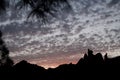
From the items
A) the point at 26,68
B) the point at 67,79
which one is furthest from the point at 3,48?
the point at 67,79

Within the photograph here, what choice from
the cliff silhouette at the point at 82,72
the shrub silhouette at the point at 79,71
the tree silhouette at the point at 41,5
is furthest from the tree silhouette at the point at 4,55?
the tree silhouette at the point at 41,5

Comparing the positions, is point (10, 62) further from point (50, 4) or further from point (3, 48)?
point (50, 4)

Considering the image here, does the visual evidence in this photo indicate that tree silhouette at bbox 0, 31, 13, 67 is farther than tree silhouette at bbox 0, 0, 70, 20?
Yes

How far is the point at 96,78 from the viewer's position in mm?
10273

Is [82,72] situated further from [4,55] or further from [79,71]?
[4,55]

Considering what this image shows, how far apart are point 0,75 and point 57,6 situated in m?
7.44

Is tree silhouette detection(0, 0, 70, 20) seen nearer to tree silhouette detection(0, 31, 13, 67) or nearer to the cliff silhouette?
the cliff silhouette

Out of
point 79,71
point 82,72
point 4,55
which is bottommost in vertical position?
point 82,72

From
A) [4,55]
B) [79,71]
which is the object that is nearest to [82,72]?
[79,71]

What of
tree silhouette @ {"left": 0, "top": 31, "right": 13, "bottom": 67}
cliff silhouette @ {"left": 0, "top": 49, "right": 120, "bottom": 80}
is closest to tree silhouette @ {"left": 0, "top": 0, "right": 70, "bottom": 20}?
cliff silhouette @ {"left": 0, "top": 49, "right": 120, "bottom": 80}

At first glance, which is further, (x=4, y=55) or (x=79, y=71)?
(x=4, y=55)

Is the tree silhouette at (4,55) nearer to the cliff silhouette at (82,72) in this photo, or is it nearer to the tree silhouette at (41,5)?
the cliff silhouette at (82,72)

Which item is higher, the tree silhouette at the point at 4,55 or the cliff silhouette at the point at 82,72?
the tree silhouette at the point at 4,55

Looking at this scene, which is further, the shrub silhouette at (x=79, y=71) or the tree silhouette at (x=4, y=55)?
the tree silhouette at (x=4, y=55)
